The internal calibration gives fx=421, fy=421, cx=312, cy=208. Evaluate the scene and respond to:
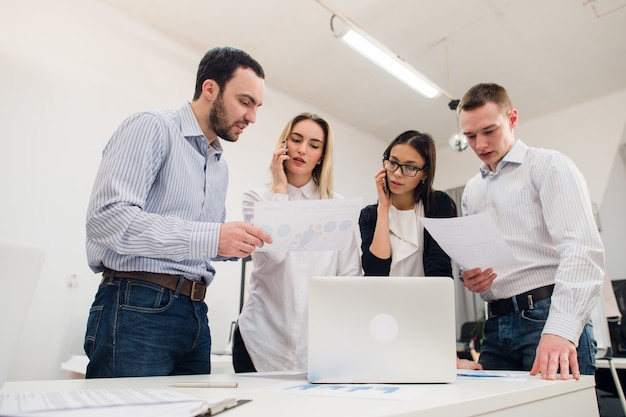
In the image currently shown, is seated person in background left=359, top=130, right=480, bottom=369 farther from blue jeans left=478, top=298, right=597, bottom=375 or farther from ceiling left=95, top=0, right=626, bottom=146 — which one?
ceiling left=95, top=0, right=626, bottom=146

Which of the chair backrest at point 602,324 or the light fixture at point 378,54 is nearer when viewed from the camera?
the chair backrest at point 602,324

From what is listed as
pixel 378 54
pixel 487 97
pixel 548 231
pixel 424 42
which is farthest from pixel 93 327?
pixel 424 42

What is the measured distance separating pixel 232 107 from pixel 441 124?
3.98m

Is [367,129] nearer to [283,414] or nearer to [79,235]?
[79,235]

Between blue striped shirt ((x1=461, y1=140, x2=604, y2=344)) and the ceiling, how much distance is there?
2.17 m

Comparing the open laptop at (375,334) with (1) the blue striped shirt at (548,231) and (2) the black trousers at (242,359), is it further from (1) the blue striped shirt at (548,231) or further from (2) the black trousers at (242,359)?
(2) the black trousers at (242,359)

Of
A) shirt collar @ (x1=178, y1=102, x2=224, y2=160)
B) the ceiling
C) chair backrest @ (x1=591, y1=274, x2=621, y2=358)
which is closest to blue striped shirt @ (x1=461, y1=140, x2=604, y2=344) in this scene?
shirt collar @ (x1=178, y1=102, x2=224, y2=160)

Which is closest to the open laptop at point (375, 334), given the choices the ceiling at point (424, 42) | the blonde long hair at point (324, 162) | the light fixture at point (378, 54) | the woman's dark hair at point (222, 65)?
the blonde long hair at point (324, 162)

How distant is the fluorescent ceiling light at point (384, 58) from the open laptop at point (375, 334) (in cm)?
241

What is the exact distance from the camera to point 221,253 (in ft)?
3.36

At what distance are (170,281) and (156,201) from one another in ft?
0.73

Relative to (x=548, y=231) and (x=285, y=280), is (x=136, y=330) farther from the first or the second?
(x=548, y=231)

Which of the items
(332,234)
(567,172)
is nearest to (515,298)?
(567,172)

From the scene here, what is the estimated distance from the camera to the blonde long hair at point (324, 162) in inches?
62.4
